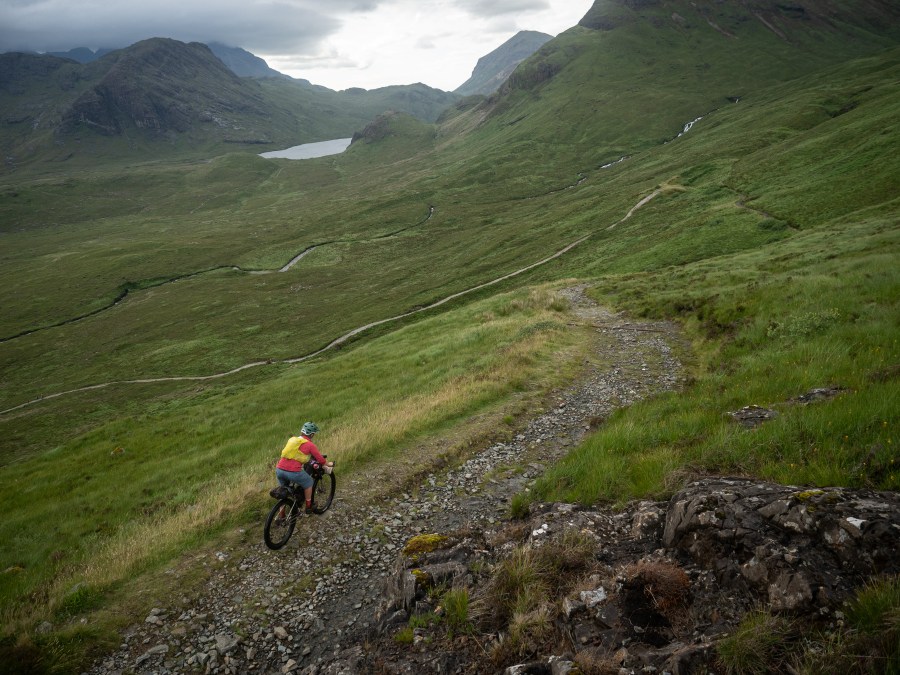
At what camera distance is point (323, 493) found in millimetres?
16172

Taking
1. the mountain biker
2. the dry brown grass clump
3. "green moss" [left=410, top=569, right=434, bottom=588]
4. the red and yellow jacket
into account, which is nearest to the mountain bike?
the mountain biker

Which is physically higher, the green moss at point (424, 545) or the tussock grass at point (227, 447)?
the green moss at point (424, 545)

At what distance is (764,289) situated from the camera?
2981cm

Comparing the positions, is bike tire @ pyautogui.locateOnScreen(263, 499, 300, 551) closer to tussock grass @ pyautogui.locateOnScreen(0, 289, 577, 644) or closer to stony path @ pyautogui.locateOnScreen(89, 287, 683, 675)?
stony path @ pyautogui.locateOnScreen(89, 287, 683, 675)

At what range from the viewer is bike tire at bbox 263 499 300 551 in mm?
13453

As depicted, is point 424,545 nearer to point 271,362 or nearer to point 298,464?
point 298,464

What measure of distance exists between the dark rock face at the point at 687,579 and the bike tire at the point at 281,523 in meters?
4.93

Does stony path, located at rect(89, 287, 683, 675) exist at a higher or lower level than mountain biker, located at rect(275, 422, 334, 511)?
lower

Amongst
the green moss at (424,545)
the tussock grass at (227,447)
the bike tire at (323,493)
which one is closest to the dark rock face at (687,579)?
the green moss at (424,545)

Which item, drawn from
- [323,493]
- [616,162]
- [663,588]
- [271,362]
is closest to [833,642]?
[663,588]

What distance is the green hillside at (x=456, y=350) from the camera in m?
12.4

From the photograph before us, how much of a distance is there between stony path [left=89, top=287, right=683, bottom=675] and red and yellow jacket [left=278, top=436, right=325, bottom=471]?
202 cm

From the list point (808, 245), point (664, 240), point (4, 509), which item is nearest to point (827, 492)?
point (4, 509)

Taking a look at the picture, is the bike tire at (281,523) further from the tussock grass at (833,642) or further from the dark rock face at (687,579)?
the tussock grass at (833,642)
